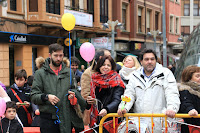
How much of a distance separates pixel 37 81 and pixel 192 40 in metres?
6.98

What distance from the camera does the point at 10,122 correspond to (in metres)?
5.05

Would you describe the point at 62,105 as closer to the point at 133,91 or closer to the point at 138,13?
the point at 133,91

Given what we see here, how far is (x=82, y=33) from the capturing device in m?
25.2

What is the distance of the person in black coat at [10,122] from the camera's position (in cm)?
499

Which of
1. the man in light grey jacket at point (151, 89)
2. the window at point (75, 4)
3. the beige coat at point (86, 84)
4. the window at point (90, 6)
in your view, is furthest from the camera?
the window at point (90, 6)

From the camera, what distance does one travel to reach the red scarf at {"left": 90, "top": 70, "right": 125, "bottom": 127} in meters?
4.77

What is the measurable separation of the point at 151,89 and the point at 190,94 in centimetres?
56

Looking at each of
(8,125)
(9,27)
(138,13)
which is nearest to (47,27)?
(9,27)

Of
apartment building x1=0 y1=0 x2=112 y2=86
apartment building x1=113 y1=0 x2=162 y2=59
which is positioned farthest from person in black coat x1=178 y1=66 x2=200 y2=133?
apartment building x1=113 y1=0 x2=162 y2=59

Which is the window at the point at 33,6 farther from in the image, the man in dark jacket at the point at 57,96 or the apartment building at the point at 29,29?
A: the man in dark jacket at the point at 57,96

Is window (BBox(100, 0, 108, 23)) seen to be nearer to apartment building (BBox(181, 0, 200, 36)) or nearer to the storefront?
the storefront

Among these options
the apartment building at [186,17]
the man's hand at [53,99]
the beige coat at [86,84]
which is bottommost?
the man's hand at [53,99]

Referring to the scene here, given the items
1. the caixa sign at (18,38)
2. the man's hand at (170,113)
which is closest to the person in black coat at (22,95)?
the man's hand at (170,113)

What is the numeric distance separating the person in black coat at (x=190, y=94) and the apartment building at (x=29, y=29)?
532 inches
